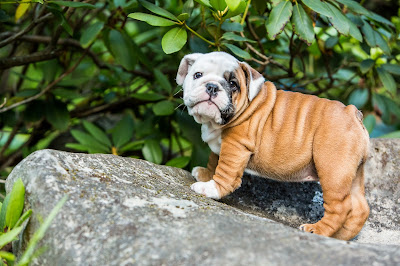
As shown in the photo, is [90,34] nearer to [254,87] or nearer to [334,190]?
[254,87]

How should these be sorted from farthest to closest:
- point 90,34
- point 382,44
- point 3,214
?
point 90,34, point 382,44, point 3,214

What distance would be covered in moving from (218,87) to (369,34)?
152 cm

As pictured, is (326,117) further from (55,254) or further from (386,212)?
(55,254)

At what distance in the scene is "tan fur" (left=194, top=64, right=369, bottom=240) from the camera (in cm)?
240

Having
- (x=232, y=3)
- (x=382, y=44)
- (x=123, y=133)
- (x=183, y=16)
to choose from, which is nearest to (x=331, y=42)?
(x=382, y=44)

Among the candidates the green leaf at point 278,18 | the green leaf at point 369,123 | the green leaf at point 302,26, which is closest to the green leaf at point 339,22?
the green leaf at point 302,26

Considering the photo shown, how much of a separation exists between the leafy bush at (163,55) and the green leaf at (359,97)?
0.4 inches

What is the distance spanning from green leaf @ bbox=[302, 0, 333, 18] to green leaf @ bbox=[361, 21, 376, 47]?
0.65m

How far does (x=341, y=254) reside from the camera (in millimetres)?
1565

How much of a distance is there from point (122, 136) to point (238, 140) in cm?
144

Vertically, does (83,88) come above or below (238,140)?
below

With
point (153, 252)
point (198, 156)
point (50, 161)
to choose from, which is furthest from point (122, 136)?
point (153, 252)

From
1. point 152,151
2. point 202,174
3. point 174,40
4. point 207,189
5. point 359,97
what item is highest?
point 174,40

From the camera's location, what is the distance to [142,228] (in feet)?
5.67
